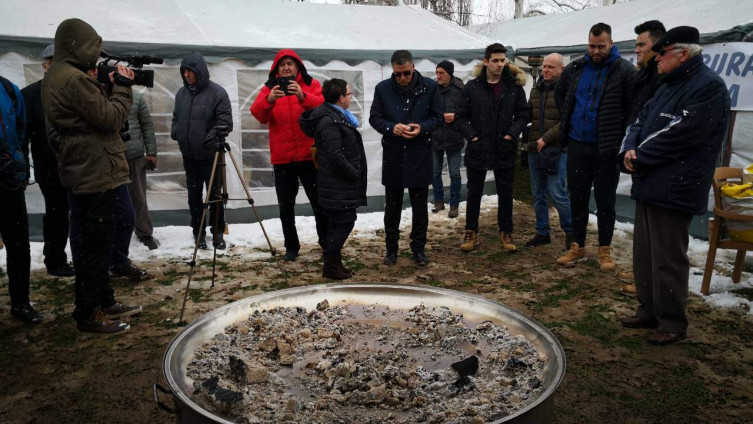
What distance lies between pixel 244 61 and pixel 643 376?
18.1 feet

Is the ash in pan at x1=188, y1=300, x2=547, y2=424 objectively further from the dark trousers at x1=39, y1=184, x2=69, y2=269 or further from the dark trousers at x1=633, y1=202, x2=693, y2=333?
the dark trousers at x1=39, y1=184, x2=69, y2=269

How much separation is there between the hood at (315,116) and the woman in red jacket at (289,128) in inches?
17.3

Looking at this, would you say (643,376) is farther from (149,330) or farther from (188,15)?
(188,15)

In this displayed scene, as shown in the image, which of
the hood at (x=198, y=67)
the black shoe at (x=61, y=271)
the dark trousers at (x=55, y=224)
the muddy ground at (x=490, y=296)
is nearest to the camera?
the muddy ground at (x=490, y=296)

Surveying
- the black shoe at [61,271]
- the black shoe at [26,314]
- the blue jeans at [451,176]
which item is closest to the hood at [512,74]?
the blue jeans at [451,176]

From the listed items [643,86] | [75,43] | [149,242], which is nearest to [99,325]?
[75,43]

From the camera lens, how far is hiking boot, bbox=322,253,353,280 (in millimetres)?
5002

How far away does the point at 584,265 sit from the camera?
5414mm

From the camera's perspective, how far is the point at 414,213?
5.31 m

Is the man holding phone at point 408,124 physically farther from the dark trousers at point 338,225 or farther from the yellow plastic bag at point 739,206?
the yellow plastic bag at point 739,206

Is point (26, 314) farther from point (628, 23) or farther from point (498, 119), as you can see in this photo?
point (628, 23)

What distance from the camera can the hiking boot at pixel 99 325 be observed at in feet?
12.7

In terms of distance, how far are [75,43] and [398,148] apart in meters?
2.74

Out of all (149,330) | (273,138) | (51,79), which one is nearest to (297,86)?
(273,138)
